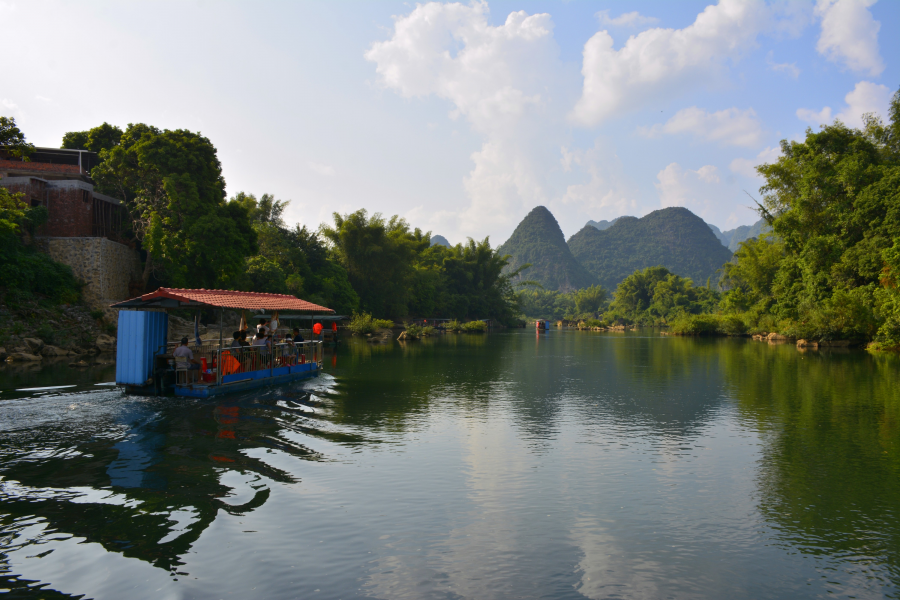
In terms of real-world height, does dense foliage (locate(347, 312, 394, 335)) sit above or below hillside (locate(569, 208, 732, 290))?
below

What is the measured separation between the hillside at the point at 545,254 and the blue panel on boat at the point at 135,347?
14565 centimetres

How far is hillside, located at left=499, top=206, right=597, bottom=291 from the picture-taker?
528 feet

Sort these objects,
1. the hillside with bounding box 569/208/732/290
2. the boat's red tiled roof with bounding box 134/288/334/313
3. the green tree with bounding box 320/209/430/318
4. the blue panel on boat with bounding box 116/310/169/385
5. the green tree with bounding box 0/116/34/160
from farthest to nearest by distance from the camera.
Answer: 1. the hillside with bounding box 569/208/732/290
2. the green tree with bounding box 320/209/430/318
3. the green tree with bounding box 0/116/34/160
4. the blue panel on boat with bounding box 116/310/169/385
5. the boat's red tiled roof with bounding box 134/288/334/313

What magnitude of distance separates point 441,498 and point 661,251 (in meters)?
193

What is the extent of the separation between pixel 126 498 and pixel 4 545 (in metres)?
1.50

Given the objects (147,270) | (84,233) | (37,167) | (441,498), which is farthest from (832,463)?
(37,167)

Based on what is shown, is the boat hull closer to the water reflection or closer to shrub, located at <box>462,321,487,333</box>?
→ the water reflection

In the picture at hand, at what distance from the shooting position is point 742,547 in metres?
6.09

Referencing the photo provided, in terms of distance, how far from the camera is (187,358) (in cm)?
1398

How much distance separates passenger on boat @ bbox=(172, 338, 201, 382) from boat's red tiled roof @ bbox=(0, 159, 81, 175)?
25.9 meters

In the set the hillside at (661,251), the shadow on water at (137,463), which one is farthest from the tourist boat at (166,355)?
the hillside at (661,251)

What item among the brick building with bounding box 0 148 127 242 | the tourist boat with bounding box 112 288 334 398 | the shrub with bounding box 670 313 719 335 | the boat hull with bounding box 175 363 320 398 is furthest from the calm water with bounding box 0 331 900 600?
the shrub with bounding box 670 313 719 335

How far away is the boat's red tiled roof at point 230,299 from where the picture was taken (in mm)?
13406

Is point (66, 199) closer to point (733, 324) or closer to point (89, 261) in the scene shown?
point (89, 261)
